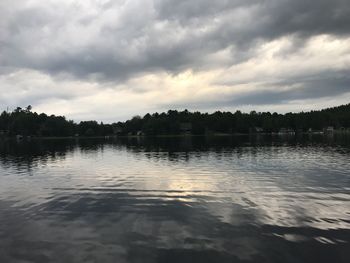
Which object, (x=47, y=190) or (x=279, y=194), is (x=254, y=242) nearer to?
(x=279, y=194)

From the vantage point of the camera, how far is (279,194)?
25.5m

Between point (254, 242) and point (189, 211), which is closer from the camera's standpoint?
point (254, 242)

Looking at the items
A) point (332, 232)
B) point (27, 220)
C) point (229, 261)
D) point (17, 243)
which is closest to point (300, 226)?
point (332, 232)

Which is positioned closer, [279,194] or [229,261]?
[229,261]

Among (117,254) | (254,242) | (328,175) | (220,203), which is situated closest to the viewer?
(117,254)

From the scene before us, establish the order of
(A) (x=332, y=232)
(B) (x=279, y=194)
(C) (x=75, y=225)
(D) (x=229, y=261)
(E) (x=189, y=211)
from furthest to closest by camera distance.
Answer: (B) (x=279, y=194) < (E) (x=189, y=211) < (C) (x=75, y=225) < (A) (x=332, y=232) < (D) (x=229, y=261)

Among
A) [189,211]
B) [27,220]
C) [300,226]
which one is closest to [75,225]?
[27,220]

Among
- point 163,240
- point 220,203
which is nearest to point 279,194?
point 220,203

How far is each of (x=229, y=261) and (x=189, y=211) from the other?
7.83 meters

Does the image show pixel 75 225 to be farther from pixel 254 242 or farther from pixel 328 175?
pixel 328 175

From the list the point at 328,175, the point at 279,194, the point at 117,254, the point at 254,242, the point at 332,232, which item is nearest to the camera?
the point at 117,254

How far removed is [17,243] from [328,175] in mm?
29293

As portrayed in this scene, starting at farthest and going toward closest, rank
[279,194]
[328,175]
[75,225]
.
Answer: [328,175] < [279,194] < [75,225]

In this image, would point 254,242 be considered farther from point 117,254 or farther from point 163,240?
point 117,254
